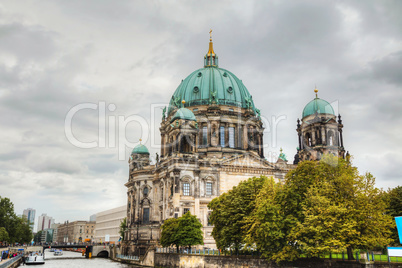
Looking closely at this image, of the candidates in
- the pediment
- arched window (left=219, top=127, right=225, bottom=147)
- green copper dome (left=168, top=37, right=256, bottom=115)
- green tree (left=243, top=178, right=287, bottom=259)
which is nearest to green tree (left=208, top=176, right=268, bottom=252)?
green tree (left=243, top=178, right=287, bottom=259)

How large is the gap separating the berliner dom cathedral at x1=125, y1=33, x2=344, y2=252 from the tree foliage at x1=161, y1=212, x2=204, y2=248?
20.1ft

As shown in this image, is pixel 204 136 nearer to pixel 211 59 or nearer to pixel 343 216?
pixel 211 59

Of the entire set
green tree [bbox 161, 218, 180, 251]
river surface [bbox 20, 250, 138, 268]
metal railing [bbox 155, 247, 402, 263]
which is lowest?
river surface [bbox 20, 250, 138, 268]

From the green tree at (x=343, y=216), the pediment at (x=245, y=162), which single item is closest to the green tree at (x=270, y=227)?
the green tree at (x=343, y=216)

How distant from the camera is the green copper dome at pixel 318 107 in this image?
75.4m

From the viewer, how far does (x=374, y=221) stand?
104 ft

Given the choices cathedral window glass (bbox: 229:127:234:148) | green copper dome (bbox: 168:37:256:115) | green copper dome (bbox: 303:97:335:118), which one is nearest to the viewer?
green copper dome (bbox: 303:97:335:118)

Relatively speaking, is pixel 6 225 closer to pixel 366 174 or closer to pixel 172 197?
pixel 172 197

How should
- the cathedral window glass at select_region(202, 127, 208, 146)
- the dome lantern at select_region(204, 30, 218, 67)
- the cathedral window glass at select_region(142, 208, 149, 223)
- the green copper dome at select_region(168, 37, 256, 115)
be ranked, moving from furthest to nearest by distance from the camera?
1. the dome lantern at select_region(204, 30, 218, 67)
2. the green copper dome at select_region(168, 37, 256, 115)
3. the cathedral window glass at select_region(202, 127, 208, 146)
4. the cathedral window glass at select_region(142, 208, 149, 223)

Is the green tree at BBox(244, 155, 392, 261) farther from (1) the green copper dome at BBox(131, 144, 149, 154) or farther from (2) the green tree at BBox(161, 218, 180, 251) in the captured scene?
(1) the green copper dome at BBox(131, 144, 149, 154)

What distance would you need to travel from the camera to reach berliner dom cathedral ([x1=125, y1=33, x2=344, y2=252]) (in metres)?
63.7

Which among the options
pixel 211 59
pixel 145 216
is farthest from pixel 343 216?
pixel 211 59

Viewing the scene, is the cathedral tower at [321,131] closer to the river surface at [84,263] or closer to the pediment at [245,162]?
the pediment at [245,162]

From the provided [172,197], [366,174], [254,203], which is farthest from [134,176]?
[366,174]
